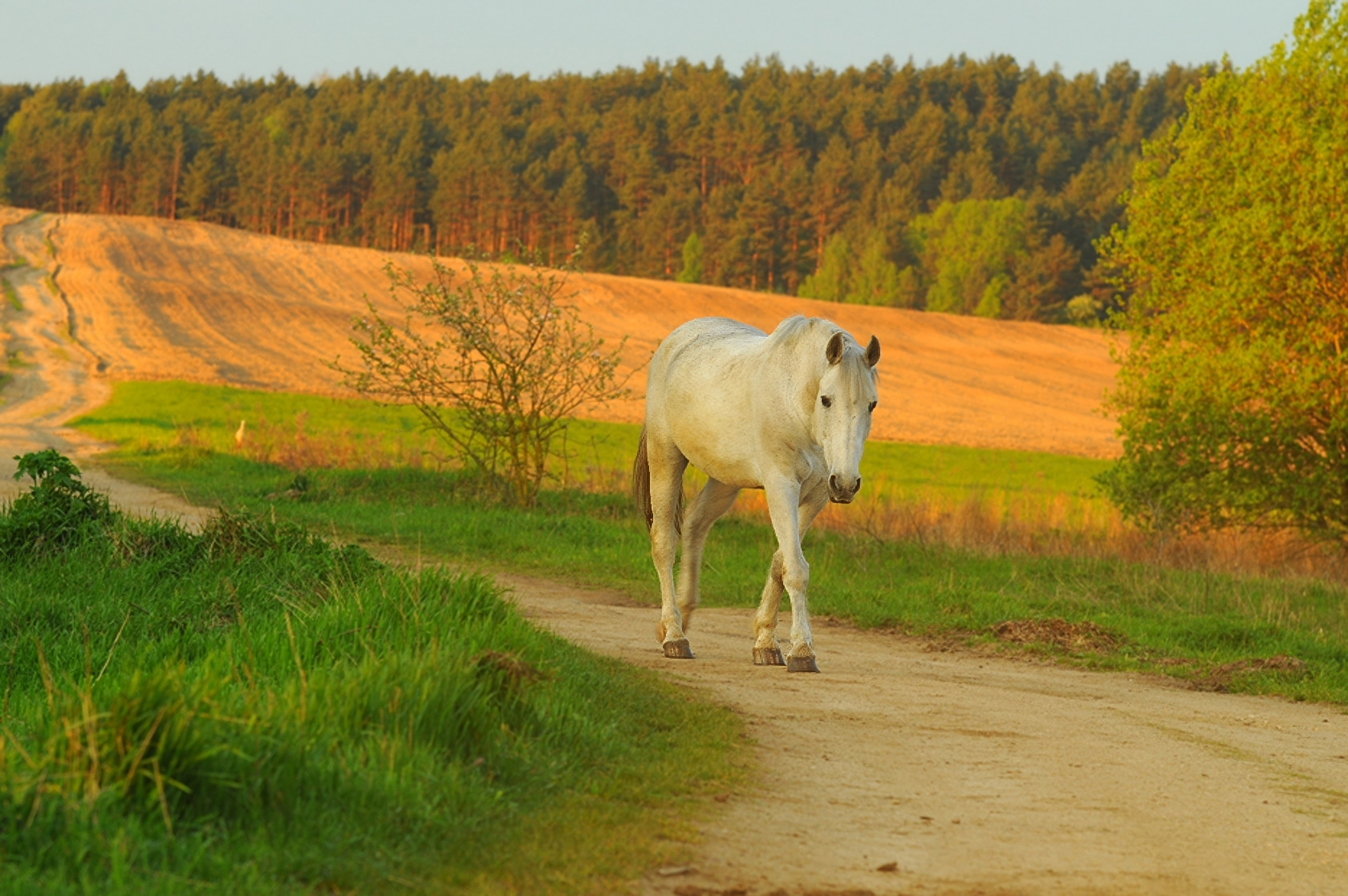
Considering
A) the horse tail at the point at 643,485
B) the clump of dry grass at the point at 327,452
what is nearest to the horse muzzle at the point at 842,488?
the horse tail at the point at 643,485

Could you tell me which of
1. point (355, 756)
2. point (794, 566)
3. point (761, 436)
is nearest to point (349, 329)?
point (761, 436)

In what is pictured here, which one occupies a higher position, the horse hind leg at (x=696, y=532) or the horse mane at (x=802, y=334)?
the horse mane at (x=802, y=334)

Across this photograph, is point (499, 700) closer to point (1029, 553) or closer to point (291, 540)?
point (291, 540)

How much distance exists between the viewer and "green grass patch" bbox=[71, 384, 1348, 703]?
1283cm

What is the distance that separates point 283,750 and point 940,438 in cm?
4579

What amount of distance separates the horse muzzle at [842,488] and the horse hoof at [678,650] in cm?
213

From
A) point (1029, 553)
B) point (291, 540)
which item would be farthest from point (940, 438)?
point (291, 540)

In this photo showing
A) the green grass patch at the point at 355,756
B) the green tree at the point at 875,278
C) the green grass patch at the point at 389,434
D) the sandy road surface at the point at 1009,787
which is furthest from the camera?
the green tree at the point at 875,278

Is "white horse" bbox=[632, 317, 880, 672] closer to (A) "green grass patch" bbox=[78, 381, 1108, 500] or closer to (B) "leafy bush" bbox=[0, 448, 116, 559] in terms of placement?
(B) "leafy bush" bbox=[0, 448, 116, 559]

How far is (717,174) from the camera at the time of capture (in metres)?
125

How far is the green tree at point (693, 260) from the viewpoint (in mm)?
110812

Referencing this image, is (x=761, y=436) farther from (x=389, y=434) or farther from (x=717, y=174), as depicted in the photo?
(x=717, y=174)

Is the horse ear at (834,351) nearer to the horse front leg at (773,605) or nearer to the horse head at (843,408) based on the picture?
the horse head at (843,408)

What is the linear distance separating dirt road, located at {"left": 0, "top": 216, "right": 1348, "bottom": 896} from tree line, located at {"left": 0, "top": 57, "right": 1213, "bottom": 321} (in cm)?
9132
